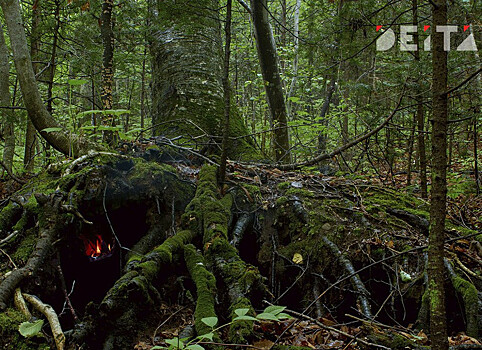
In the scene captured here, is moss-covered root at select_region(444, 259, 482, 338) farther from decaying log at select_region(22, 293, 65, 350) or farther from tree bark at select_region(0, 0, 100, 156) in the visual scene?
tree bark at select_region(0, 0, 100, 156)

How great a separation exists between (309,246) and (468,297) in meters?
1.31

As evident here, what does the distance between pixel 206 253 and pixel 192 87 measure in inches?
153

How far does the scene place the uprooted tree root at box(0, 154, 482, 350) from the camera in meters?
2.16

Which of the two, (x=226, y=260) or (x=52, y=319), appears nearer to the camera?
(x=52, y=319)

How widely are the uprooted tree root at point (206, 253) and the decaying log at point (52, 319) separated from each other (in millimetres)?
60

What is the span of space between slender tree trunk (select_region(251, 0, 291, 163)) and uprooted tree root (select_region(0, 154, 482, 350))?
259cm

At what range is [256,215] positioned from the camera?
143 inches

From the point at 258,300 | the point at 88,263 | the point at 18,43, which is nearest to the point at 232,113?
the point at 18,43

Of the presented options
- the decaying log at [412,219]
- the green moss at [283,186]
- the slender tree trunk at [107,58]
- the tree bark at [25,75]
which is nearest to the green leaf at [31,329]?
the tree bark at [25,75]

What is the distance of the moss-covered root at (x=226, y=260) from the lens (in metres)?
2.01

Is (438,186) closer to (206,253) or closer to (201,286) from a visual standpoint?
(201,286)

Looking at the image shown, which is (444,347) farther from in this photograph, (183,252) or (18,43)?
(18,43)

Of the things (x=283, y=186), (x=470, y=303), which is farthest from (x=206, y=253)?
(x=470, y=303)

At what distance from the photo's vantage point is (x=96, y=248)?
3148 mm
